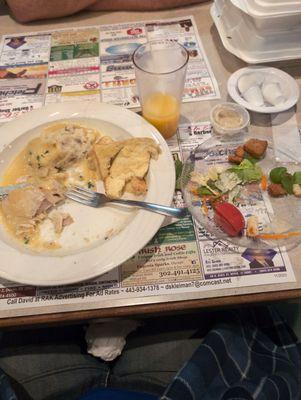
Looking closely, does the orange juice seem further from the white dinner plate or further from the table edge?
the table edge

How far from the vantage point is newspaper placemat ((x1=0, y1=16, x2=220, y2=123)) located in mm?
1017

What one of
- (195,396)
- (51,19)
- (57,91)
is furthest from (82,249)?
(51,19)

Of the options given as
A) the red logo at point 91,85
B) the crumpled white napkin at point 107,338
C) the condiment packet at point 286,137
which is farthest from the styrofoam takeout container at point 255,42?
the crumpled white napkin at point 107,338

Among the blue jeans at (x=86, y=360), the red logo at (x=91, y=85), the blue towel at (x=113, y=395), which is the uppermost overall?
the red logo at (x=91, y=85)

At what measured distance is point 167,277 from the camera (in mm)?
687

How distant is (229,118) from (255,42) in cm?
25

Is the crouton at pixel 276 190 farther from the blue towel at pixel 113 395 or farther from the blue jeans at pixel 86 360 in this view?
the blue towel at pixel 113 395

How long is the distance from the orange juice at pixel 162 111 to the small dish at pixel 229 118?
10 centimetres

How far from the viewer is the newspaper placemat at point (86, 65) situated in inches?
40.0

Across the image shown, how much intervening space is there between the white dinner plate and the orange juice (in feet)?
0.59

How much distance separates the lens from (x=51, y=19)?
1263 millimetres

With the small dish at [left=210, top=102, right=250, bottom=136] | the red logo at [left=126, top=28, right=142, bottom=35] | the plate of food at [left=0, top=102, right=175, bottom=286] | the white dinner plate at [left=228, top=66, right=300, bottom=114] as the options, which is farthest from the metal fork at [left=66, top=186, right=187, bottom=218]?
the red logo at [left=126, top=28, right=142, bottom=35]

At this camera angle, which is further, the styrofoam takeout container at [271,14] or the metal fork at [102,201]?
the styrofoam takeout container at [271,14]

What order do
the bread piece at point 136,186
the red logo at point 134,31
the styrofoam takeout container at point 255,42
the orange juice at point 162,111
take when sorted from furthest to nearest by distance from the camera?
the red logo at point 134,31 < the styrofoam takeout container at point 255,42 < the orange juice at point 162,111 < the bread piece at point 136,186
